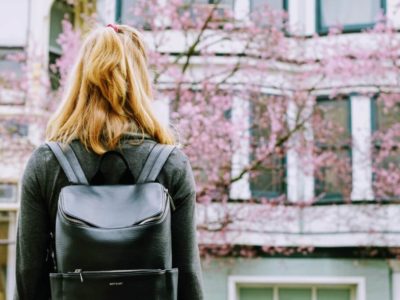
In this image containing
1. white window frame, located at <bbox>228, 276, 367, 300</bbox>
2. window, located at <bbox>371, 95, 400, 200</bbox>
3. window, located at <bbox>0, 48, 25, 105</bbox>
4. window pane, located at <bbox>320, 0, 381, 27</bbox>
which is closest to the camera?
window, located at <bbox>0, 48, 25, 105</bbox>

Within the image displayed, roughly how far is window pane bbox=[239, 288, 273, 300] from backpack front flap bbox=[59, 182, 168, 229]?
516 inches

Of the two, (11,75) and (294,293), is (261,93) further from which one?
(11,75)

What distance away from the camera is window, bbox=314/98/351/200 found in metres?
14.6

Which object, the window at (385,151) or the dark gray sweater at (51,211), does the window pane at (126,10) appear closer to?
the window at (385,151)

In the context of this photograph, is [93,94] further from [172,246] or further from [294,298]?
[294,298]

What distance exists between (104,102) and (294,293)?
43.4 feet

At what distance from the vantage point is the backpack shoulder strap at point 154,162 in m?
2.49

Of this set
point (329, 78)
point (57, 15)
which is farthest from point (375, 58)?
point (57, 15)

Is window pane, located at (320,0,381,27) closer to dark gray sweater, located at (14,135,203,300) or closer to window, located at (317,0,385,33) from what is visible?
window, located at (317,0,385,33)

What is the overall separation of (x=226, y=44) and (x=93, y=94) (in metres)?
12.9

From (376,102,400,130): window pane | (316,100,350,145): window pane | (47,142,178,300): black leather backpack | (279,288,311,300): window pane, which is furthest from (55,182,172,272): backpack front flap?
(279,288,311,300): window pane

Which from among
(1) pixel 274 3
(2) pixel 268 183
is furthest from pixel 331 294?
(1) pixel 274 3

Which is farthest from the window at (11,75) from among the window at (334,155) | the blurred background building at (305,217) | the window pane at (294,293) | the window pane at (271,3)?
the window pane at (294,293)

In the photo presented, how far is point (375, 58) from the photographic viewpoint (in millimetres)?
14477
